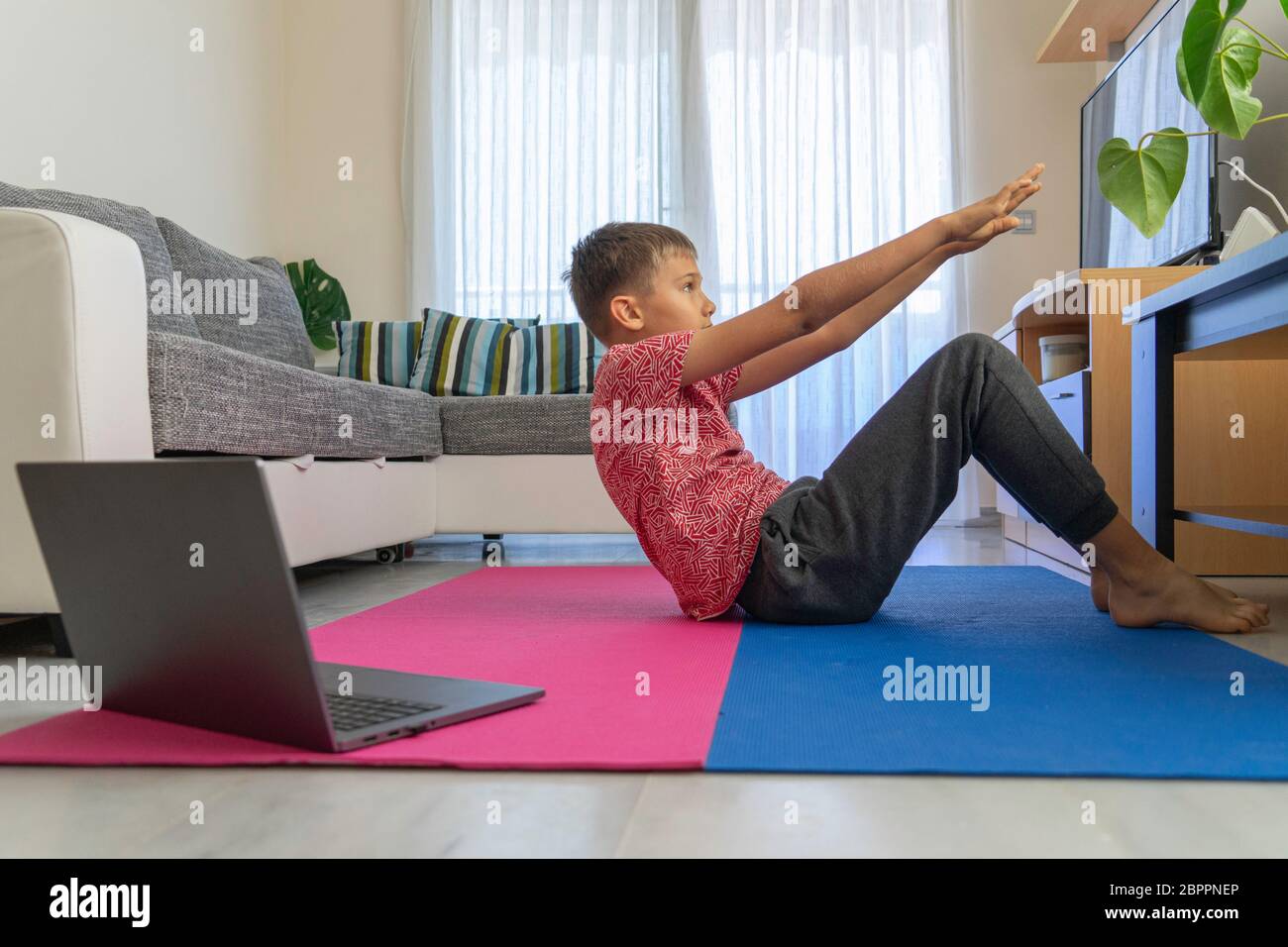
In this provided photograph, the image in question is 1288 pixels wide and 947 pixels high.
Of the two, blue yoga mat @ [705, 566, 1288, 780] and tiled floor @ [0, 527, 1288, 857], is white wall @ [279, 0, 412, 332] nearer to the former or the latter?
blue yoga mat @ [705, 566, 1288, 780]

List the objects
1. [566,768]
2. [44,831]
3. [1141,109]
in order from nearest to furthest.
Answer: [44,831], [566,768], [1141,109]

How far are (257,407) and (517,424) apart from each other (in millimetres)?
1195

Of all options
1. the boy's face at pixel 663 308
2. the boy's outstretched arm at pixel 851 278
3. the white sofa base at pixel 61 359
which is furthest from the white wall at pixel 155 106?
the boy's outstretched arm at pixel 851 278

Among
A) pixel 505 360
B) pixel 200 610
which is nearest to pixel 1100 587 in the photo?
pixel 200 610

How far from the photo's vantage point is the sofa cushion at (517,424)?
10.3 feet

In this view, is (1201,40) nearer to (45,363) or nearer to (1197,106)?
(1197,106)

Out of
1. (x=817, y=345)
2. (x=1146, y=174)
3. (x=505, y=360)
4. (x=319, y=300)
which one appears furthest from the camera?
(x=319, y=300)

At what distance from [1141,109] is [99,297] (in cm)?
266

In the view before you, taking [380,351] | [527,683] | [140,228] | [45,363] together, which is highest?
[140,228]

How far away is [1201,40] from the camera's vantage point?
1.93 m

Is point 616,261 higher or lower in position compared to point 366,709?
higher

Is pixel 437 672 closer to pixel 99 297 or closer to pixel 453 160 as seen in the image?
pixel 99 297
